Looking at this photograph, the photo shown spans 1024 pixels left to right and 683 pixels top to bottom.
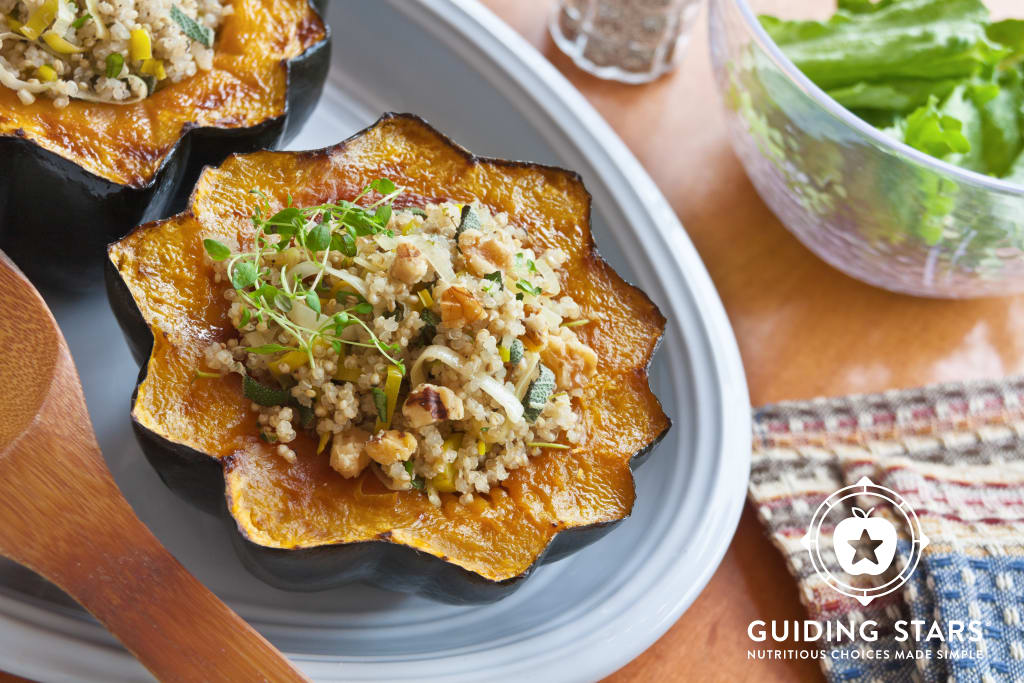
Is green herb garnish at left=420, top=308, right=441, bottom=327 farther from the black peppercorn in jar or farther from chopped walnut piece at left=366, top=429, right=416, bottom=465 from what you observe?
the black peppercorn in jar

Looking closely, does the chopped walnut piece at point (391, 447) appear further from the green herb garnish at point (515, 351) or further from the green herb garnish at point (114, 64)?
the green herb garnish at point (114, 64)

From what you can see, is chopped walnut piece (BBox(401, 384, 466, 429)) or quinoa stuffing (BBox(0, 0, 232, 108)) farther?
quinoa stuffing (BBox(0, 0, 232, 108))

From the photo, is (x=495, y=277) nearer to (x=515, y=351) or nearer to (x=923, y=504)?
(x=515, y=351)

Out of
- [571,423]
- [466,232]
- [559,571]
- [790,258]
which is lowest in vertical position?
[559,571]

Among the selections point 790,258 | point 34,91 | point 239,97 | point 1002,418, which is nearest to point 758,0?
point 790,258

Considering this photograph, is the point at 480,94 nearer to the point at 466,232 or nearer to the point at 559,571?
the point at 466,232

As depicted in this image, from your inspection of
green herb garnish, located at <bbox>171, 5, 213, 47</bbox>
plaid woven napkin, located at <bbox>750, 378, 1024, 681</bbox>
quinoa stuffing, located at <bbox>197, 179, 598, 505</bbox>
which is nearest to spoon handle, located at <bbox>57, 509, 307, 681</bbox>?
quinoa stuffing, located at <bbox>197, 179, 598, 505</bbox>
